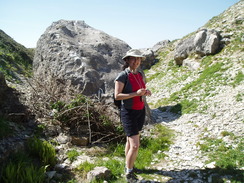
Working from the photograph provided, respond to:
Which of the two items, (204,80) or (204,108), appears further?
(204,80)

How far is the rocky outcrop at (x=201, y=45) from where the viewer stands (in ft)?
51.1

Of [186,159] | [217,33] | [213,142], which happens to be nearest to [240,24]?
[217,33]

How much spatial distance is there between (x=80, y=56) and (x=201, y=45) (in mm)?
11515

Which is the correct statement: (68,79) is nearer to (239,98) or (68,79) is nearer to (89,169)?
(89,169)

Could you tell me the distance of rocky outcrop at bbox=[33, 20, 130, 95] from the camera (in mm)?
8336

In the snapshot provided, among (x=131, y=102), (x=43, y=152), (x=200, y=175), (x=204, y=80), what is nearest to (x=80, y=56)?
(x=43, y=152)

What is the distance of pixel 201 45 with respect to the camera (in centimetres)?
1656

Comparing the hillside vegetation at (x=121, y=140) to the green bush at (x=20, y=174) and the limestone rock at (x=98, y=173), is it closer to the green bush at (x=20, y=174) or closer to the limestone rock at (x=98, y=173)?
the green bush at (x=20, y=174)

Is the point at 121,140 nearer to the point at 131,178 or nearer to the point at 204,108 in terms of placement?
the point at 131,178

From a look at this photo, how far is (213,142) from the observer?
6.29m

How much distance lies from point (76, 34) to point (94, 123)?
19.1 ft

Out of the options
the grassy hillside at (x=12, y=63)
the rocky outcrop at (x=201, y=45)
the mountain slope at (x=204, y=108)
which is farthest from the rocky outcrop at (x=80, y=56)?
the rocky outcrop at (x=201, y=45)

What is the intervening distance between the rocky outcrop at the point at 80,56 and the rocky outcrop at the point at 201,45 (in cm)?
819

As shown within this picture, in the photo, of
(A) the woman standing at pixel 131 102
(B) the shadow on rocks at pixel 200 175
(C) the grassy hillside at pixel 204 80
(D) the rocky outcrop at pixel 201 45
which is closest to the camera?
(A) the woman standing at pixel 131 102
